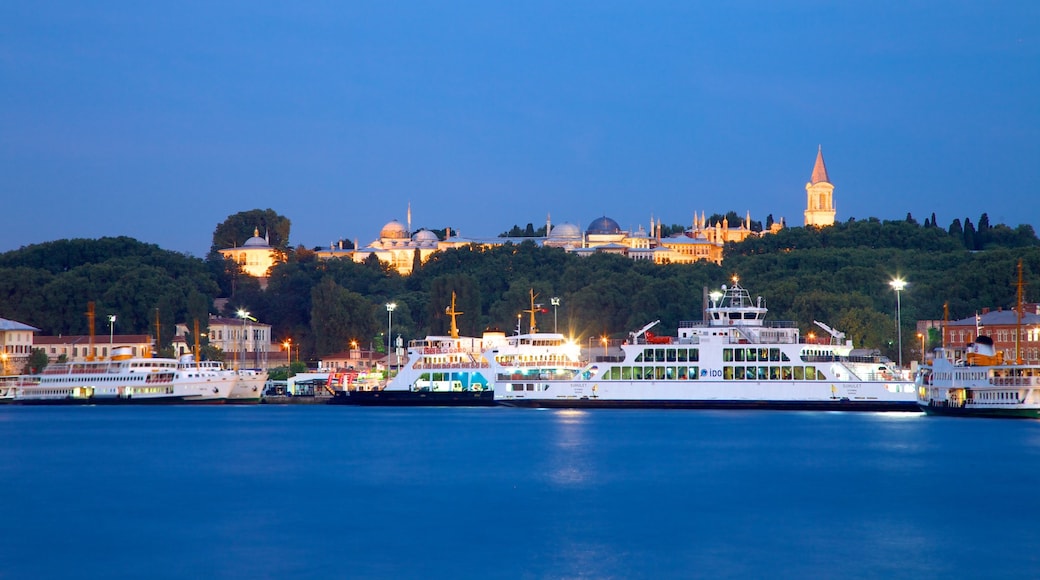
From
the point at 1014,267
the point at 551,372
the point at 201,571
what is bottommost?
the point at 201,571

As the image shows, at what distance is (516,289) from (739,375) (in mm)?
46288

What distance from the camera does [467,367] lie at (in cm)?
7994

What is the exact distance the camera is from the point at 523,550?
35469 millimetres

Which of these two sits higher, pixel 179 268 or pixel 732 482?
pixel 179 268

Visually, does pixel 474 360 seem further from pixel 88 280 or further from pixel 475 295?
pixel 88 280

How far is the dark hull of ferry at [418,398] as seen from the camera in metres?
78.8

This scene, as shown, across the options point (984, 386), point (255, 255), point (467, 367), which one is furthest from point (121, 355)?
point (255, 255)

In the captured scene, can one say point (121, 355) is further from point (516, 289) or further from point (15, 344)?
point (516, 289)

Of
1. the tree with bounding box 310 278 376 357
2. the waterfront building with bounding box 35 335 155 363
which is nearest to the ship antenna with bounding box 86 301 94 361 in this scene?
the waterfront building with bounding box 35 335 155 363

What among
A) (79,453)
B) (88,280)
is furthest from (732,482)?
(88,280)

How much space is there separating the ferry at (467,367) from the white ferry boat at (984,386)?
1881cm

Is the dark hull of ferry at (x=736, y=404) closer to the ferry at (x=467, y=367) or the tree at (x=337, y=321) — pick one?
the ferry at (x=467, y=367)

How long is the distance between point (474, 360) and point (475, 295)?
34.8 meters

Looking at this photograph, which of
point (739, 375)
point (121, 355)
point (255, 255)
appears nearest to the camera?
point (739, 375)
